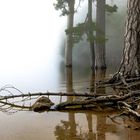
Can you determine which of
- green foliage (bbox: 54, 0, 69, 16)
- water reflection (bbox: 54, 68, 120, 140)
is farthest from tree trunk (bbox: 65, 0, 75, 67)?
water reflection (bbox: 54, 68, 120, 140)

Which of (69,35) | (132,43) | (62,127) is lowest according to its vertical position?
(62,127)

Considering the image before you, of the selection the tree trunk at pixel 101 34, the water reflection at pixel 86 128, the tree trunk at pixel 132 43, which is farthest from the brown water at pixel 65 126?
the tree trunk at pixel 101 34

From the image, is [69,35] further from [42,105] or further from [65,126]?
[65,126]

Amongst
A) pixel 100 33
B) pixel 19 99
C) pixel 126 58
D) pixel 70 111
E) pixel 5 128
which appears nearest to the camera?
pixel 5 128

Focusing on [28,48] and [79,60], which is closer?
[79,60]

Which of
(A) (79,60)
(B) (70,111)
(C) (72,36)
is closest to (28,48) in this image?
(A) (79,60)

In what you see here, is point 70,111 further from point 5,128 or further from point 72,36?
point 72,36

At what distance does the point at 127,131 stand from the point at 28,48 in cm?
2554

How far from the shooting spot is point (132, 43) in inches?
297

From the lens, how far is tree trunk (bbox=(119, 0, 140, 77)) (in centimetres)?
744

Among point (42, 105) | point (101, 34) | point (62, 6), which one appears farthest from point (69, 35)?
point (42, 105)

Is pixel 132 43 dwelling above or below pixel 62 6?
below

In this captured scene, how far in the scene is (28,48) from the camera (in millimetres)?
29234

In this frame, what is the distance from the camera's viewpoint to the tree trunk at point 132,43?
7.44 metres
